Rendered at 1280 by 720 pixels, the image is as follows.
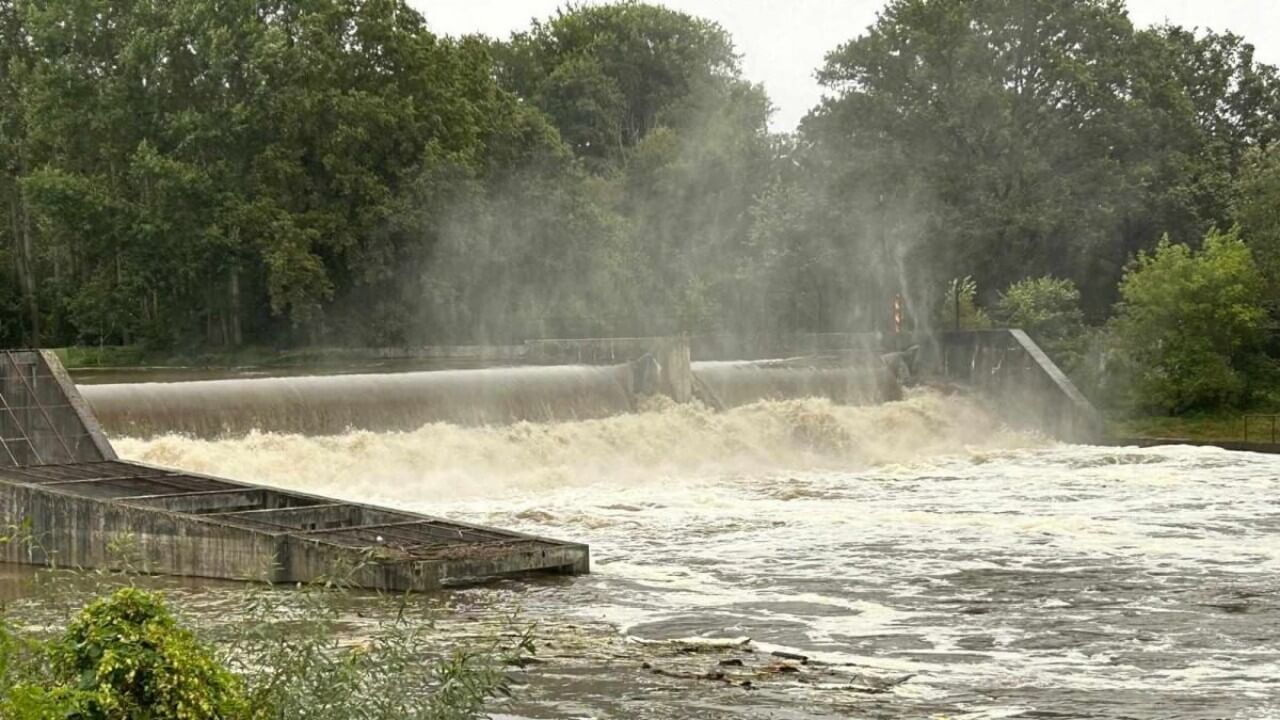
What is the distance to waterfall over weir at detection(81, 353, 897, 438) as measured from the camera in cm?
2441

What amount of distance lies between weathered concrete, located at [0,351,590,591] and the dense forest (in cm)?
2639

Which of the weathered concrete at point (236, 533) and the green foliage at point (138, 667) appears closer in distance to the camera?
the green foliage at point (138, 667)

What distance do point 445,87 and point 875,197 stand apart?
1508 cm

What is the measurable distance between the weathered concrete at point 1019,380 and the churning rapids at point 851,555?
95 cm

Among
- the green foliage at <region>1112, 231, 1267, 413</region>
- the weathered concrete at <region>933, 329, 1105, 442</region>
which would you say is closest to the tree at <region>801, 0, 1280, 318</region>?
the green foliage at <region>1112, 231, 1267, 413</region>

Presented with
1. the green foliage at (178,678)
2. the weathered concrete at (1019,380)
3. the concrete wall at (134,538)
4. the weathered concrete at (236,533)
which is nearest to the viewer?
the green foliage at (178,678)

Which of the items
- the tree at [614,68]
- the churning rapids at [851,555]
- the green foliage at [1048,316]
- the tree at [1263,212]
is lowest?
the churning rapids at [851,555]

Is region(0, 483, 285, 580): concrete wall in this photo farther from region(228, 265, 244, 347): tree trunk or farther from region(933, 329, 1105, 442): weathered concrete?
region(228, 265, 244, 347): tree trunk

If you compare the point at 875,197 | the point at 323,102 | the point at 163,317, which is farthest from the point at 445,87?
the point at 875,197

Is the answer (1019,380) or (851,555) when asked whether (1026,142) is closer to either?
(1019,380)

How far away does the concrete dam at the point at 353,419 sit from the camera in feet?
52.9

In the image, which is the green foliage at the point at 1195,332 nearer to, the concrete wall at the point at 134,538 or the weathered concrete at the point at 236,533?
the weathered concrete at the point at 236,533

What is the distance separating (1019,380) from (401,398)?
556 inches

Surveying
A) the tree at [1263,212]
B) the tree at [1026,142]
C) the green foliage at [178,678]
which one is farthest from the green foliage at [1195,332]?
the green foliage at [178,678]
